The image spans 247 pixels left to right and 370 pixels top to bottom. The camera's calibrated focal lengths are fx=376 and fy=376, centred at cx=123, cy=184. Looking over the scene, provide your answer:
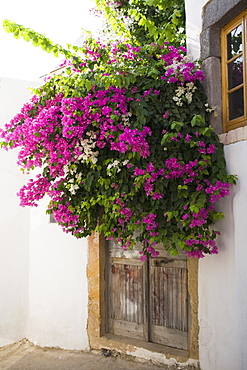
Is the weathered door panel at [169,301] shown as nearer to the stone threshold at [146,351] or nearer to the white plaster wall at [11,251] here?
the stone threshold at [146,351]

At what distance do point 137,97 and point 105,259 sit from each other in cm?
224

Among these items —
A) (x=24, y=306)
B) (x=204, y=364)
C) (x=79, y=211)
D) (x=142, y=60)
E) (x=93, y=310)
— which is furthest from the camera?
(x=24, y=306)

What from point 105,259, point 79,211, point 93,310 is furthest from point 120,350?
point 79,211

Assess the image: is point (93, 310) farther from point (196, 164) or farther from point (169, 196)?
point (196, 164)

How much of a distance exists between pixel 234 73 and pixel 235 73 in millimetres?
17

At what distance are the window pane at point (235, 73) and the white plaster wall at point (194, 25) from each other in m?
0.46

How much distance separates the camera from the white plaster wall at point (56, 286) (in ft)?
16.6

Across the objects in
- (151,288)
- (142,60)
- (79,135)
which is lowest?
(151,288)

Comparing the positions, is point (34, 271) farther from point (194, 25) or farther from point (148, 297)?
point (194, 25)

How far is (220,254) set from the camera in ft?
11.7

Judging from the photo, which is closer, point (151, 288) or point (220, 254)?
point (220, 254)

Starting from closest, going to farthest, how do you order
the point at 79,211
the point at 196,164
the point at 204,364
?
the point at 196,164 → the point at 204,364 → the point at 79,211

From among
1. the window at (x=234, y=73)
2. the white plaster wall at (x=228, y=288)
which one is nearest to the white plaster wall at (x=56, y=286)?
the white plaster wall at (x=228, y=288)

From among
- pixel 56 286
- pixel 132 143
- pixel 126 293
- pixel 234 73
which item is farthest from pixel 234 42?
pixel 56 286
